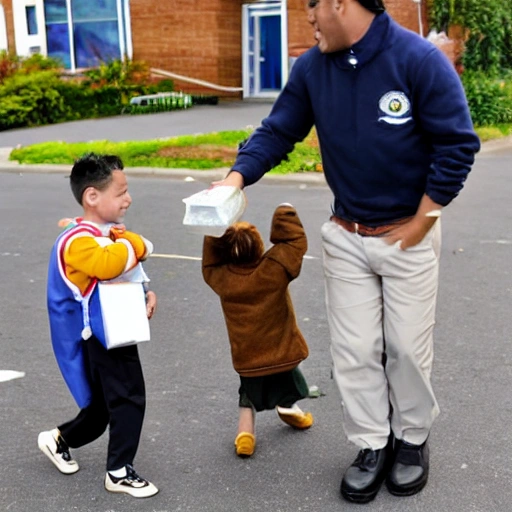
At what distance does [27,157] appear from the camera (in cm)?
1342

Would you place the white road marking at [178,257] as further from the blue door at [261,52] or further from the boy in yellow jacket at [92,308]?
the blue door at [261,52]

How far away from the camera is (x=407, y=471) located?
348 cm

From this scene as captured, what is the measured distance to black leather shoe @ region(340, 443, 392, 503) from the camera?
3.43 m

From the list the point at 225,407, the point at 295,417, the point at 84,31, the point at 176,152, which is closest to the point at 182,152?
the point at 176,152

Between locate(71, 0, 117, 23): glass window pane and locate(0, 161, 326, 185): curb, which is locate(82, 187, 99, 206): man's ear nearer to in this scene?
locate(0, 161, 326, 185): curb

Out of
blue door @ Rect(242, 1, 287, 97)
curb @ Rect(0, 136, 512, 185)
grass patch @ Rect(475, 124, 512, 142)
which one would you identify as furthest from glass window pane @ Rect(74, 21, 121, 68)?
grass patch @ Rect(475, 124, 512, 142)

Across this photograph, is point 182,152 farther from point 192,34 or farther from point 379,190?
point 192,34

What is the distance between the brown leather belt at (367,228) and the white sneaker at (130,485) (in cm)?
129

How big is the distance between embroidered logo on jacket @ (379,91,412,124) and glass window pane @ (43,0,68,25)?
69.8ft

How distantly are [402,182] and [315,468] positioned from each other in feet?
4.19

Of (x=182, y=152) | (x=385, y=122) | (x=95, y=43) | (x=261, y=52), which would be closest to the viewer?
(x=385, y=122)

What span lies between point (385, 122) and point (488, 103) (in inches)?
505

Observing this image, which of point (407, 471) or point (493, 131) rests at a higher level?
point (407, 471)

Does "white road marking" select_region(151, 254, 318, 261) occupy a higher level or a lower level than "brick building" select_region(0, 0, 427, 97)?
lower
